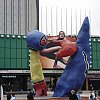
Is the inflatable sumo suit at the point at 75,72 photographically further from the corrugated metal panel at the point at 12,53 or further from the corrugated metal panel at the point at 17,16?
the corrugated metal panel at the point at 17,16

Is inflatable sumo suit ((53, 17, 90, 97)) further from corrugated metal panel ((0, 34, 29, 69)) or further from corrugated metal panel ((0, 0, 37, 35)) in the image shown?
corrugated metal panel ((0, 0, 37, 35))

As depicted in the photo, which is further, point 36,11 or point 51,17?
point 36,11

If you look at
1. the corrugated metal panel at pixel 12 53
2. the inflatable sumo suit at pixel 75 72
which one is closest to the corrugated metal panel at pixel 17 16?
the corrugated metal panel at pixel 12 53

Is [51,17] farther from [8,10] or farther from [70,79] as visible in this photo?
[70,79]

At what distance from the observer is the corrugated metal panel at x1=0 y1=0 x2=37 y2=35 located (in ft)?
363

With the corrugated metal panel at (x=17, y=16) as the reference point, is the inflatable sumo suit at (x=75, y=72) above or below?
below

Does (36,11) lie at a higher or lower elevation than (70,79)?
higher

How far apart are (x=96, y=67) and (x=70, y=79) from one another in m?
42.6

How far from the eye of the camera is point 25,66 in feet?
220

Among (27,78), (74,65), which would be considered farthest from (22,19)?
(74,65)

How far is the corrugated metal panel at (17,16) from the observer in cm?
11069

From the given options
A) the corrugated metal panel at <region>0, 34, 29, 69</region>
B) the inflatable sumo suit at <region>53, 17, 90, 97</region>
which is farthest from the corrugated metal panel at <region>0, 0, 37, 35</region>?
the inflatable sumo suit at <region>53, 17, 90, 97</region>

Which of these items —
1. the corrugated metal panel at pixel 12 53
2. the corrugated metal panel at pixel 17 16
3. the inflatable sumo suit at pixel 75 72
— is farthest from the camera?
the corrugated metal panel at pixel 17 16

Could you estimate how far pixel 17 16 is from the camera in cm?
11306
